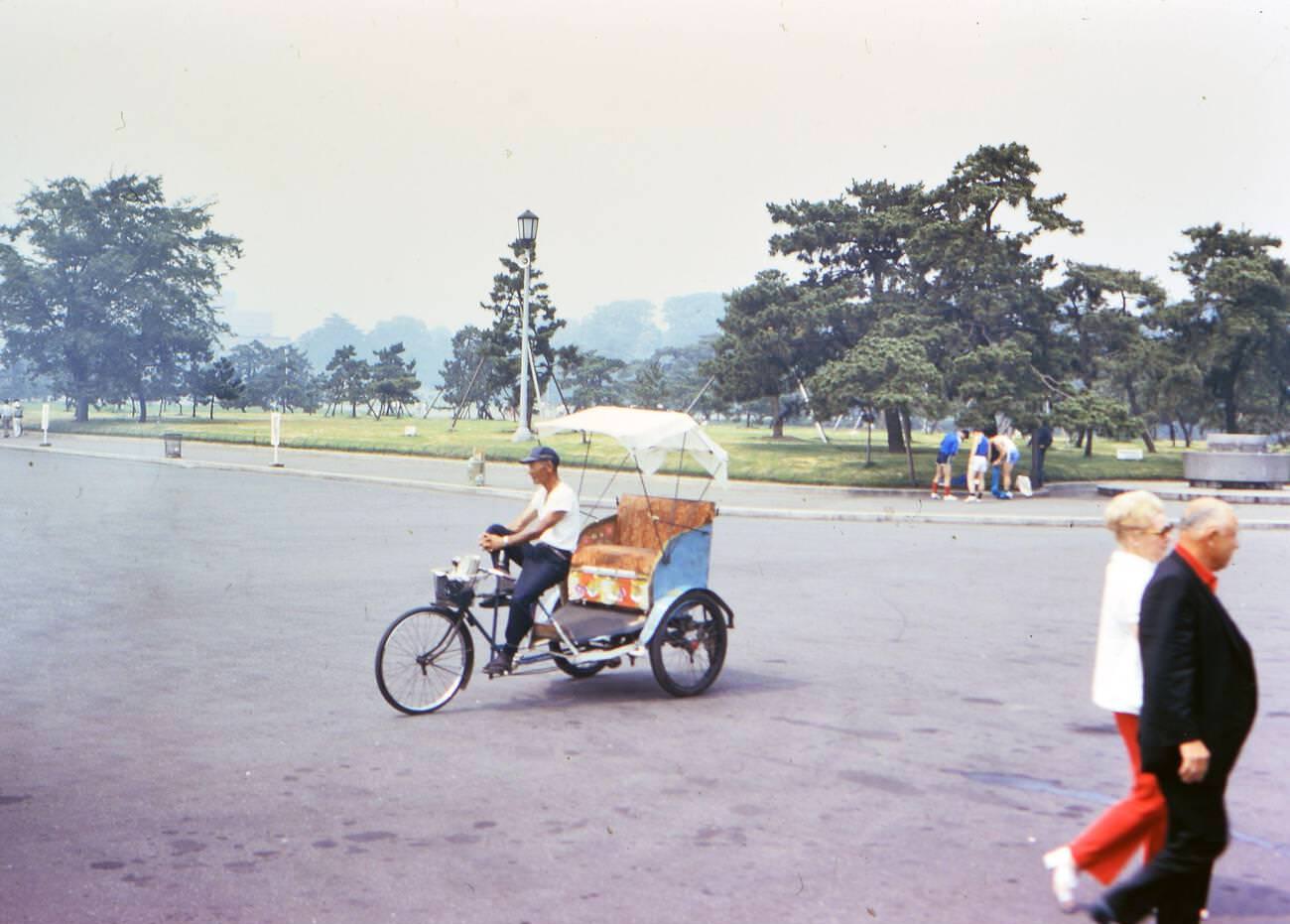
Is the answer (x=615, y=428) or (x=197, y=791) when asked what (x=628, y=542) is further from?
(x=197, y=791)

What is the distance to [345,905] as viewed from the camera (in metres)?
4.44

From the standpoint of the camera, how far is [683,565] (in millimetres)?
8344

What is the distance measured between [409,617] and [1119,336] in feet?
112

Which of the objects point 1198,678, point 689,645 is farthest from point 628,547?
point 1198,678

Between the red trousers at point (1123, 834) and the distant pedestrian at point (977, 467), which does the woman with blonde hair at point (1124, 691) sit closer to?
the red trousers at point (1123, 834)

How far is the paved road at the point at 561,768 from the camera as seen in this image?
463cm

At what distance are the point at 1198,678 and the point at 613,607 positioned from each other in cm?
492

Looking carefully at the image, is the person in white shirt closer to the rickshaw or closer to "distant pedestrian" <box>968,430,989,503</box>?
the rickshaw

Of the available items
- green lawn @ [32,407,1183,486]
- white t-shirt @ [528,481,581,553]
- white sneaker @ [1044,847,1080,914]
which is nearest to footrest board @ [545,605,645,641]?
white t-shirt @ [528,481,581,553]

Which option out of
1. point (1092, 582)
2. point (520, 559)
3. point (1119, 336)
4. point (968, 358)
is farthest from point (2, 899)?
point (1119, 336)

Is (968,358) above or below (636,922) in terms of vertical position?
above

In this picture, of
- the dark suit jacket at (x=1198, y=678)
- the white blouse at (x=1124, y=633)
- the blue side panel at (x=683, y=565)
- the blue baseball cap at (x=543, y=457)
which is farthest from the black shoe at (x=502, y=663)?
the dark suit jacket at (x=1198, y=678)

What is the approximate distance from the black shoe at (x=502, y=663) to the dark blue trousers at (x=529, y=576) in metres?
0.05

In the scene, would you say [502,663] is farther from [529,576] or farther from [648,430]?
[648,430]
